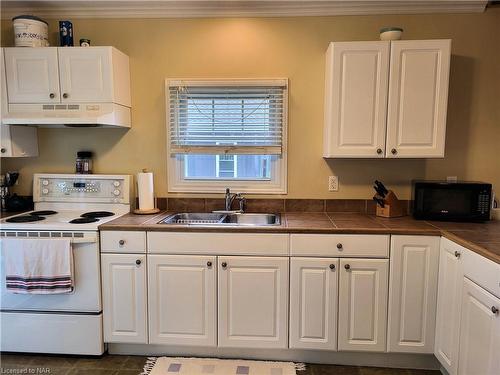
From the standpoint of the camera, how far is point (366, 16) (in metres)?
2.46

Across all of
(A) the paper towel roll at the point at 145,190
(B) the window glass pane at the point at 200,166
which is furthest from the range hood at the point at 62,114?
(B) the window glass pane at the point at 200,166

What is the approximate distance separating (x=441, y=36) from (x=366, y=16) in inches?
22.3

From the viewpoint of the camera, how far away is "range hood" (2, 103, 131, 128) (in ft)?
7.59

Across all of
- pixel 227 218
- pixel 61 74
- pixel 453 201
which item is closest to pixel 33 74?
pixel 61 74

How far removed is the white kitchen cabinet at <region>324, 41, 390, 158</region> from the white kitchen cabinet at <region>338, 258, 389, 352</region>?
2.53ft

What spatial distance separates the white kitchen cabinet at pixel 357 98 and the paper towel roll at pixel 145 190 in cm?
137

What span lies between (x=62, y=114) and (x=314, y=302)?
85.1 inches

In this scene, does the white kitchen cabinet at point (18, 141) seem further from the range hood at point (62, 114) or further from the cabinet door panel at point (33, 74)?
the cabinet door panel at point (33, 74)

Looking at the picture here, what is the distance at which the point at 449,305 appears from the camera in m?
1.89

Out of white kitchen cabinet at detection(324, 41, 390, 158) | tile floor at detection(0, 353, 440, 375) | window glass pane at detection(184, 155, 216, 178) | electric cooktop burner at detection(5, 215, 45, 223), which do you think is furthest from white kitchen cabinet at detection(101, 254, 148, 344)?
white kitchen cabinet at detection(324, 41, 390, 158)

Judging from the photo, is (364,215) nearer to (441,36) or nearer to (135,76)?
(441,36)

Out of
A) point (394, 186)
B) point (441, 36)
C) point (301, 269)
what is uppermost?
point (441, 36)

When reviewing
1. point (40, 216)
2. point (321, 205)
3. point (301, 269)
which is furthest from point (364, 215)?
point (40, 216)

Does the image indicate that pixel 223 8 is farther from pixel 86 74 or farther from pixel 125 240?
pixel 125 240
